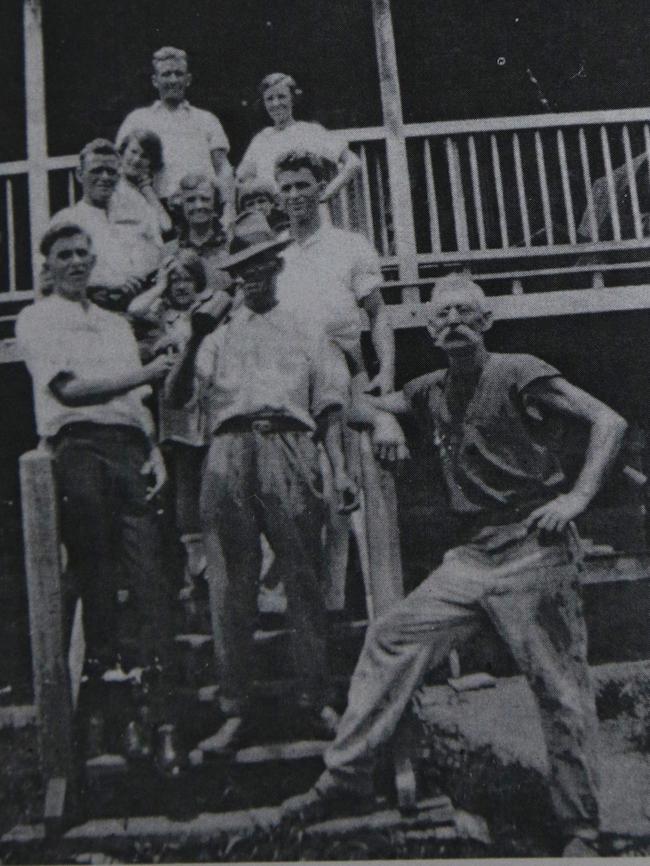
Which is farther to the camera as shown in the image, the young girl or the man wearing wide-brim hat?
the young girl

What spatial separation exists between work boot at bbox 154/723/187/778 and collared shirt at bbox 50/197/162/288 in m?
1.94

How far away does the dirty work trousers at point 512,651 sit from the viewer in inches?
132

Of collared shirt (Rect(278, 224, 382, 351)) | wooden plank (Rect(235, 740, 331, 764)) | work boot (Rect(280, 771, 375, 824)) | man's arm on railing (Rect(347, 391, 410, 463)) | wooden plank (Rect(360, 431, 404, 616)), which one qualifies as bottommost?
work boot (Rect(280, 771, 375, 824))

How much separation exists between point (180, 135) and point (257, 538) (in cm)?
217

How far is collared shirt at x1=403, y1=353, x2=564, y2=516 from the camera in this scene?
3.59 metres

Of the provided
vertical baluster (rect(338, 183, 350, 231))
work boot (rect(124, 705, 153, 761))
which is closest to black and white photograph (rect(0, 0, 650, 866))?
work boot (rect(124, 705, 153, 761))

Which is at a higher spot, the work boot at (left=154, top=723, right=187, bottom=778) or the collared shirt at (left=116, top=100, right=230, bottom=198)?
the collared shirt at (left=116, top=100, right=230, bottom=198)

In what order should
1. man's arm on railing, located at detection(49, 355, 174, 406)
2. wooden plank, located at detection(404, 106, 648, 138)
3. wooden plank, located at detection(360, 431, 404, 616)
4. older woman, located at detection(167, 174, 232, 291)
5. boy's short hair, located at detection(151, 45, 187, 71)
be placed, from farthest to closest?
1. wooden plank, located at detection(404, 106, 648, 138)
2. boy's short hair, located at detection(151, 45, 187, 71)
3. older woman, located at detection(167, 174, 232, 291)
4. man's arm on railing, located at detection(49, 355, 174, 406)
5. wooden plank, located at detection(360, 431, 404, 616)

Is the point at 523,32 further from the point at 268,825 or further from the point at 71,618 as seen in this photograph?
the point at 268,825

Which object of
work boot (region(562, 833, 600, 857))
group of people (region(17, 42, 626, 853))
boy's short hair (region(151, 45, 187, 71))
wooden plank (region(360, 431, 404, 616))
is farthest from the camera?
boy's short hair (region(151, 45, 187, 71))

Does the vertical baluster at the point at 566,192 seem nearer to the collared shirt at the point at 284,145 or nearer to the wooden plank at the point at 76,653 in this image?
the collared shirt at the point at 284,145

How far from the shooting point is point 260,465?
12.0 feet

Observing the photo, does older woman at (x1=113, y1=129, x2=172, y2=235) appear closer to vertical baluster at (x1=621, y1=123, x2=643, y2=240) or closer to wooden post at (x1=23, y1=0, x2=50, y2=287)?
wooden post at (x1=23, y1=0, x2=50, y2=287)

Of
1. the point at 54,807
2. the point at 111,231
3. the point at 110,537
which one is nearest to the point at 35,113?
the point at 111,231
